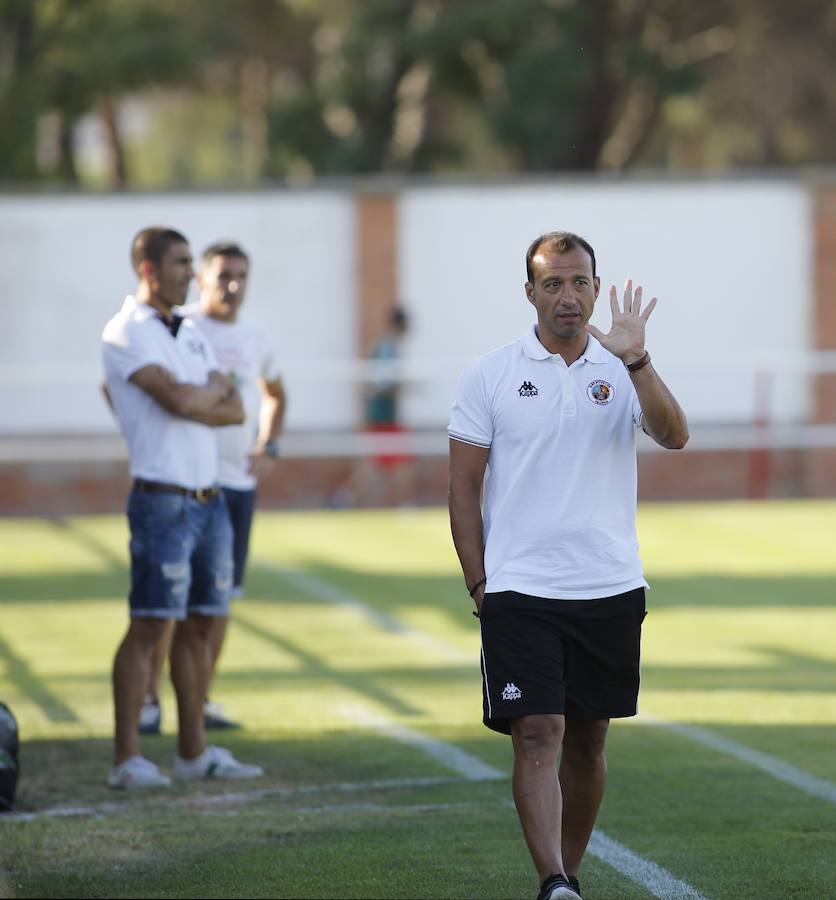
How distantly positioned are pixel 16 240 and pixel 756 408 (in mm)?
9553

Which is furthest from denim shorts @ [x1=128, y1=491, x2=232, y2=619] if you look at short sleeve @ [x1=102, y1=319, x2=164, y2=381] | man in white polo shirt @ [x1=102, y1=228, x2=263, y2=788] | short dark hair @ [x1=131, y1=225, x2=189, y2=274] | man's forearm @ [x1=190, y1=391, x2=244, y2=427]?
short dark hair @ [x1=131, y1=225, x2=189, y2=274]

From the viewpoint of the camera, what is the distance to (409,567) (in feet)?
48.9

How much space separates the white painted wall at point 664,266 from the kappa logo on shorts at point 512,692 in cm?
1735

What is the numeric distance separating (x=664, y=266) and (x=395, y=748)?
615 inches

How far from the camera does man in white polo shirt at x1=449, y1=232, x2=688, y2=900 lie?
5160mm

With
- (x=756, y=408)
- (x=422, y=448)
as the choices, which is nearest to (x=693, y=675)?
(x=422, y=448)

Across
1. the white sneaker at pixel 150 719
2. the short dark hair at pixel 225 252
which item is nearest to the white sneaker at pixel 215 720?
the white sneaker at pixel 150 719

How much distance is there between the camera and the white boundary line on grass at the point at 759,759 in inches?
279

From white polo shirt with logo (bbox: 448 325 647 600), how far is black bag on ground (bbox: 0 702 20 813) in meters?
2.51

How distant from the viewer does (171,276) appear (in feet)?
24.0

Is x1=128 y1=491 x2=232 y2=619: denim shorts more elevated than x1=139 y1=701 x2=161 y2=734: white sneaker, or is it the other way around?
x1=128 y1=491 x2=232 y2=619: denim shorts

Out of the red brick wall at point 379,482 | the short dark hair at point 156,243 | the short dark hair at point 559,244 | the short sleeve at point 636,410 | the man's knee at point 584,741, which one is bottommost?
the red brick wall at point 379,482

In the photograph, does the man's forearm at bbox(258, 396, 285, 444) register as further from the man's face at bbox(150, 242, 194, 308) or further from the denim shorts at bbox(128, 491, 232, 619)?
the man's face at bbox(150, 242, 194, 308)

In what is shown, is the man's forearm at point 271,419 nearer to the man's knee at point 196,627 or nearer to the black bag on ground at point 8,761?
the man's knee at point 196,627
